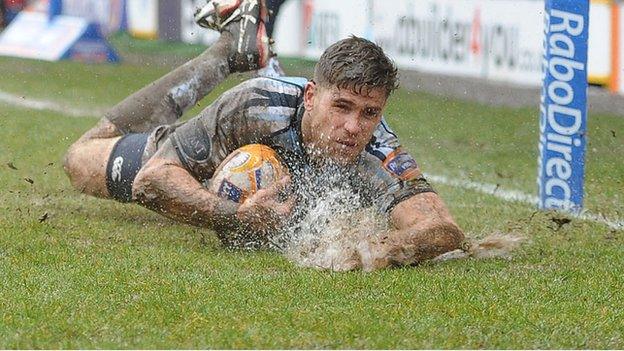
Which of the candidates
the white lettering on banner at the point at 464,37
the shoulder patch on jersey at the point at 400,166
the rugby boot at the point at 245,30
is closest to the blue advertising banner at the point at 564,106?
the rugby boot at the point at 245,30

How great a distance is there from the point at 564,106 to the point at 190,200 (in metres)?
2.63

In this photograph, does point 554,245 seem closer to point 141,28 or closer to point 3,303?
point 3,303

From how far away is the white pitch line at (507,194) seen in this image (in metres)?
8.07

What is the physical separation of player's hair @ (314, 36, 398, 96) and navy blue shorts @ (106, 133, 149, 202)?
4.65 ft

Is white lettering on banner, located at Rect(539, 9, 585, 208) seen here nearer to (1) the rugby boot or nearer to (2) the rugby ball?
(1) the rugby boot

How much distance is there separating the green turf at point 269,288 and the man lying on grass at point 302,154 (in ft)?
0.56

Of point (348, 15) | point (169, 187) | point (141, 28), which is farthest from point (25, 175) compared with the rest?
point (141, 28)

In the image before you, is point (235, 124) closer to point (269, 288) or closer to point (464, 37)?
point (269, 288)

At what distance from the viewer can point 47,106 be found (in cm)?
1397

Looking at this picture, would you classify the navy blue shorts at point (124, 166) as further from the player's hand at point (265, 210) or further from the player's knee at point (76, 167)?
the player's hand at point (265, 210)

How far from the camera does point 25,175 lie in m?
9.57

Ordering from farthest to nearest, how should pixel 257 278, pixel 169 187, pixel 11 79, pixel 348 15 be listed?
pixel 348 15 < pixel 11 79 < pixel 169 187 < pixel 257 278

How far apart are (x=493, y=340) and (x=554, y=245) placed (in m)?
2.30

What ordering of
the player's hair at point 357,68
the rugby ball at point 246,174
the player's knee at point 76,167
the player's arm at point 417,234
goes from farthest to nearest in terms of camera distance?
the player's knee at point 76,167 → the rugby ball at point 246,174 → the player's hair at point 357,68 → the player's arm at point 417,234
